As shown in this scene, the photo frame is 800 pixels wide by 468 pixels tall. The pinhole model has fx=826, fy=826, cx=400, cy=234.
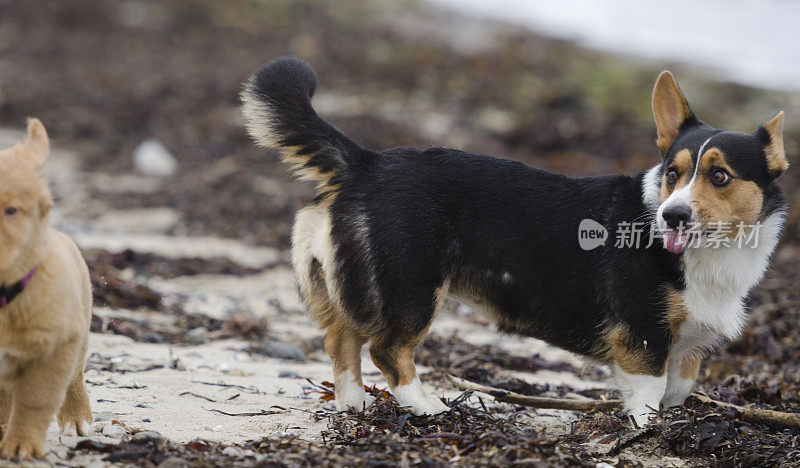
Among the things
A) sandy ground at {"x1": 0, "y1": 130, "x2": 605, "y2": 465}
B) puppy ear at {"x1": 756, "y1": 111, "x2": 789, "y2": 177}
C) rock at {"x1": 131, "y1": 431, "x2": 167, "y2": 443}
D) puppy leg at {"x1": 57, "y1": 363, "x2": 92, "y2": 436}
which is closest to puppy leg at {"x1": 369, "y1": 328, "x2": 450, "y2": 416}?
sandy ground at {"x1": 0, "y1": 130, "x2": 605, "y2": 465}

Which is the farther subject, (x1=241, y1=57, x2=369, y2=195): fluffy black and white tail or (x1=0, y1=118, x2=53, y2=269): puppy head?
(x1=241, y1=57, x2=369, y2=195): fluffy black and white tail

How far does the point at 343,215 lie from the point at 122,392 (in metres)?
1.29

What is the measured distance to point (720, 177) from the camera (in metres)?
3.74

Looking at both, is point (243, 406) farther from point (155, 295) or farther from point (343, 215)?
point (155, 295)

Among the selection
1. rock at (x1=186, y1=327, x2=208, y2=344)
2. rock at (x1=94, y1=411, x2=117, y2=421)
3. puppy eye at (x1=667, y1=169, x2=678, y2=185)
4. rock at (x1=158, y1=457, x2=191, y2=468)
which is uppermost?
puppy eye at (x1=667, y1=169, x2=678, y2=185)

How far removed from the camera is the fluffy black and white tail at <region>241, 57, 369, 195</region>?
3.82 meters

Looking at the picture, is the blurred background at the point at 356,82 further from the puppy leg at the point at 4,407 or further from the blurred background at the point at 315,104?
the puppy leg at the point at 4,407

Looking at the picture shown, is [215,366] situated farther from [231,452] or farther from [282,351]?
[231,452]

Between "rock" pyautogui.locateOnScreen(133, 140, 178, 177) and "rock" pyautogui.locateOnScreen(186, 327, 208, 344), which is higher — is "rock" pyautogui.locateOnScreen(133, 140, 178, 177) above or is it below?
below

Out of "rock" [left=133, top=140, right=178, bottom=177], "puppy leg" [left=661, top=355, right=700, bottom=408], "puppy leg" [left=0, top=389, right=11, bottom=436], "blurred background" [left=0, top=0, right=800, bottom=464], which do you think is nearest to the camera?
"puppy leg" [left=0, top=389, right=11, bottom=436]

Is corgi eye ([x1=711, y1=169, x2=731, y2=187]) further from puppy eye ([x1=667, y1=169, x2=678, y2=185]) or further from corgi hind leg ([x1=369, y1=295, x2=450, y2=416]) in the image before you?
Answer: corgi hind leg ([x1=369, y1=295, x2=450, y2=416])

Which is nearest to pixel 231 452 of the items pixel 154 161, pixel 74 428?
pixel 74 428

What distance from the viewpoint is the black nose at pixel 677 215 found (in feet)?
12.0

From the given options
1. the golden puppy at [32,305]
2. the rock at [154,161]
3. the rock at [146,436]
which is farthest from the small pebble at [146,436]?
the rock at [154,161]
